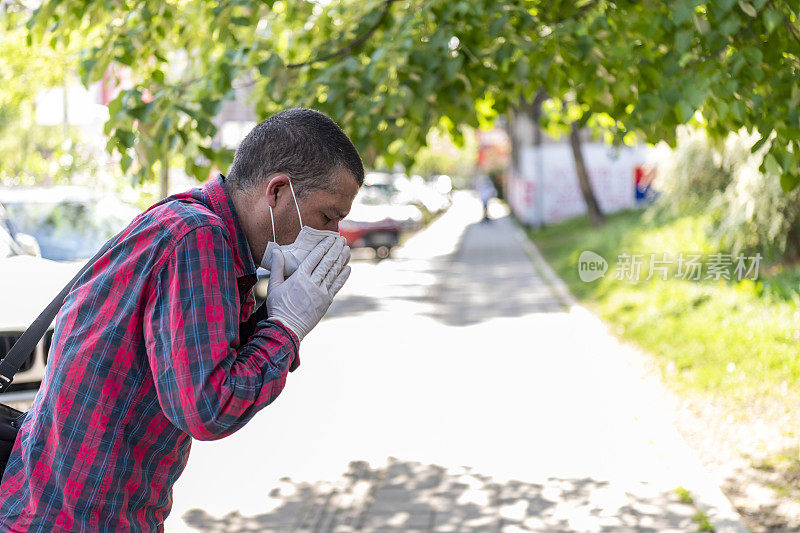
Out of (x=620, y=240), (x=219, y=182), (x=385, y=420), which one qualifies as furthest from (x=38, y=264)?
(x=620, y=240)

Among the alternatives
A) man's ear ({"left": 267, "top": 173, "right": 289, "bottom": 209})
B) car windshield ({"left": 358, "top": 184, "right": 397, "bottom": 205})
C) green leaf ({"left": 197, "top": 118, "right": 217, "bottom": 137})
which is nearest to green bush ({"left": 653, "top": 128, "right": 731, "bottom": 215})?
car windshield ({"left": 358, "top": 184, "right": 397, "bottom": 205})

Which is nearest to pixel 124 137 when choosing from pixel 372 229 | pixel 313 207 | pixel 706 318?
pixel 313 207

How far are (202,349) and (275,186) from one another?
1.36 feet

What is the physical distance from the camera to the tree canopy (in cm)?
435

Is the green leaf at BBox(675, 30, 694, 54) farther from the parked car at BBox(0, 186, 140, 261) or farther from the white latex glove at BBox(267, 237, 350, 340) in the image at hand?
the parked car at BBox(0, 186, 140, 261)

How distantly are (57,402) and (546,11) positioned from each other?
185 inches

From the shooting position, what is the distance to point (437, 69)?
5203 mm

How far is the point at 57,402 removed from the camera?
1.87 meters

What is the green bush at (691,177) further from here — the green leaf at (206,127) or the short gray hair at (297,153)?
the short gray hair at (297,153)

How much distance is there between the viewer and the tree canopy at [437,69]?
4.35 meters

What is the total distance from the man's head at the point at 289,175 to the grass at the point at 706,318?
5729mm

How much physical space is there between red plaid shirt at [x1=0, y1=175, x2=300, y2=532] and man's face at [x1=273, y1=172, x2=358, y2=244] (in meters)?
0.12

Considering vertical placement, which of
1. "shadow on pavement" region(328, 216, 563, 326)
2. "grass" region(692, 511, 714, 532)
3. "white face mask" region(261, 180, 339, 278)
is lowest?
"shadow on pavement" region(328, 216, 563, 326)

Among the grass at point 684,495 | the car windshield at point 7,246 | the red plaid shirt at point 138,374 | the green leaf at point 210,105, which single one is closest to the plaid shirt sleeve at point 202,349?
the red plaid shirt at point 138,374
